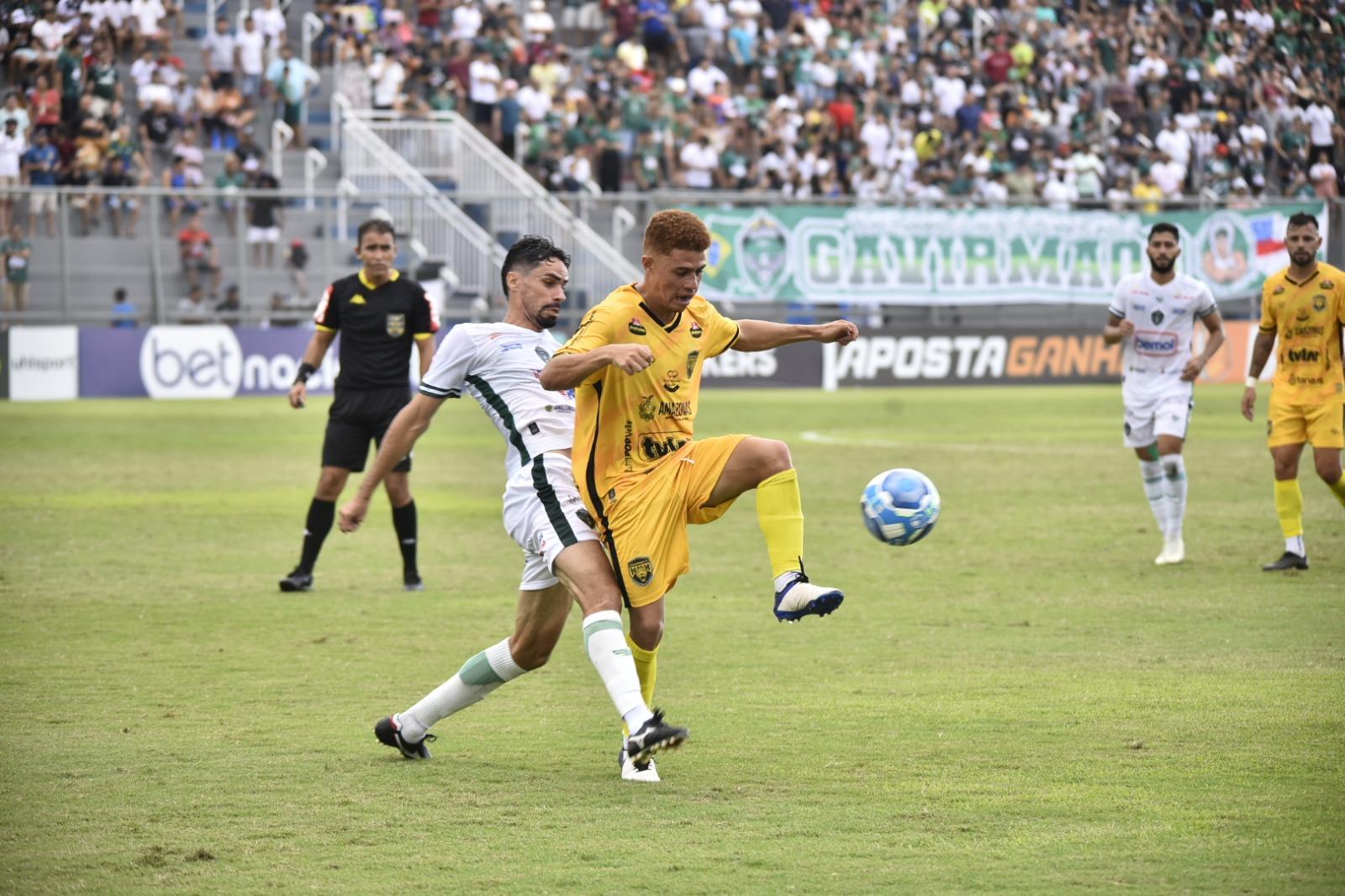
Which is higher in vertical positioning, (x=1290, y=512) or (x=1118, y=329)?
(x=1118, y=329)

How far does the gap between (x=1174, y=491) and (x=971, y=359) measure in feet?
69.9

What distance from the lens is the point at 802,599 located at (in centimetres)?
621

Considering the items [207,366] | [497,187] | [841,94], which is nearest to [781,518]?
[207,366]

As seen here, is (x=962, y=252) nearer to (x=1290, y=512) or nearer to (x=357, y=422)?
(x=1290, y=512)

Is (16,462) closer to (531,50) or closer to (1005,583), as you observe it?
(1005,583)

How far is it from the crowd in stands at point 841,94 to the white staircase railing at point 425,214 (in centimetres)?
144

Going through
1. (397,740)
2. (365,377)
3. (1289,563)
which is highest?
(365,377)

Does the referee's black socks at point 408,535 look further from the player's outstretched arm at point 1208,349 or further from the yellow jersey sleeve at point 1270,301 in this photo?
the yellow jersey sleeve at point 1270,301

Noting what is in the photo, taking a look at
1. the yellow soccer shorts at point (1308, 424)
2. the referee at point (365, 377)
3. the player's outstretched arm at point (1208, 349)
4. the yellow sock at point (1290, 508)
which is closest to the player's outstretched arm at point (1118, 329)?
the player's outstretched arm at point (1208, 349)

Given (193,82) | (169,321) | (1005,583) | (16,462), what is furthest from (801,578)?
(193,82)

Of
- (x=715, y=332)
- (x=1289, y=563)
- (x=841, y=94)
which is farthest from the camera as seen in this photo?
(x=841, y=94)

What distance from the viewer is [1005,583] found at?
12.2m

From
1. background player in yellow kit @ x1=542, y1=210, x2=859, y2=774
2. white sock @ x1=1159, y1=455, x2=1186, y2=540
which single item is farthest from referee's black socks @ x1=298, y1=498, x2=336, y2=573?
white sock @ x1=1159, y1=455, x2=1186, y2=540

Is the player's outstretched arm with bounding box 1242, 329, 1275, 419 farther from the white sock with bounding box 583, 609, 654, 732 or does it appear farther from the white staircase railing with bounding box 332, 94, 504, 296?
the white staircase railing with bounding box 332, 94, 504, 296
